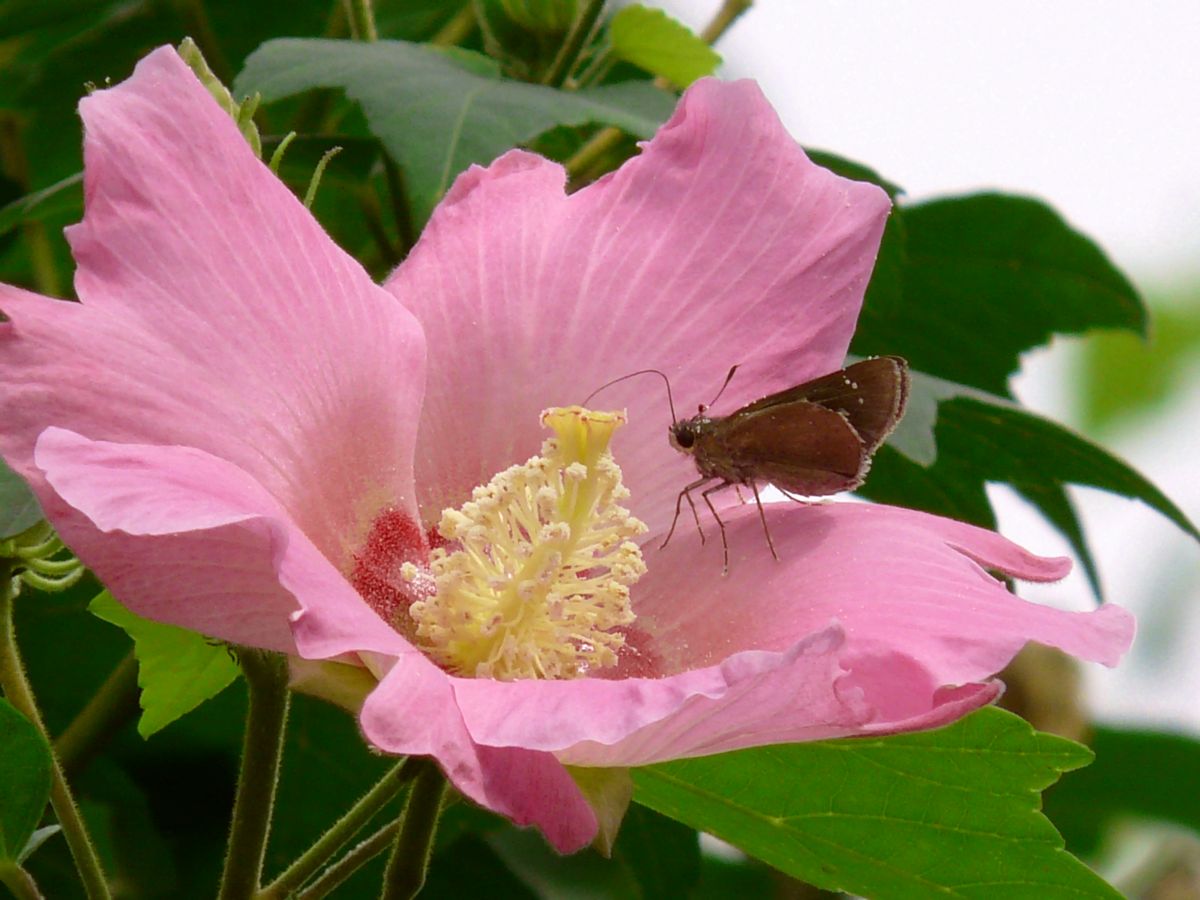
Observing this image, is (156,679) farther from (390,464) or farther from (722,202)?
(722,202)

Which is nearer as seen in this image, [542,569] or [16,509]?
[16,509]

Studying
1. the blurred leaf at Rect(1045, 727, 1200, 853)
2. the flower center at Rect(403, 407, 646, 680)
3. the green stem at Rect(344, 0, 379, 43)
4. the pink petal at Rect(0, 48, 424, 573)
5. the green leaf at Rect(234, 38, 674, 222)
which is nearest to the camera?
the pink petal at Rect(0, 48, 424, 573)

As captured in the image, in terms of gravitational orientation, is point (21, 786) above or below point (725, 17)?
below

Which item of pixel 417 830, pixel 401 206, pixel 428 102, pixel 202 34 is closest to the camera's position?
pixel 417 830

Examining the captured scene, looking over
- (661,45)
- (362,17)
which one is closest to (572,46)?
(661,45)

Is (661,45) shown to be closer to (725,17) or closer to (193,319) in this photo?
(725,17)

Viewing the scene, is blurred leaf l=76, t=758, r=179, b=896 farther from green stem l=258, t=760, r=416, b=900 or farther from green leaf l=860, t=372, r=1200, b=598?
green leaf l=860, t=372, r=1200, b=598

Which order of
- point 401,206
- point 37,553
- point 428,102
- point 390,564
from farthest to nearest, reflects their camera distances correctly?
point 401,206
point 428,102
point 390,564
point 37,553

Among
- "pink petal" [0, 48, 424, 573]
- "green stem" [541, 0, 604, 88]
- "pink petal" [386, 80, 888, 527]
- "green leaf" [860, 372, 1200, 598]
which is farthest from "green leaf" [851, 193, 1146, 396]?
"pink petal" [0, 48, 424, 573]
